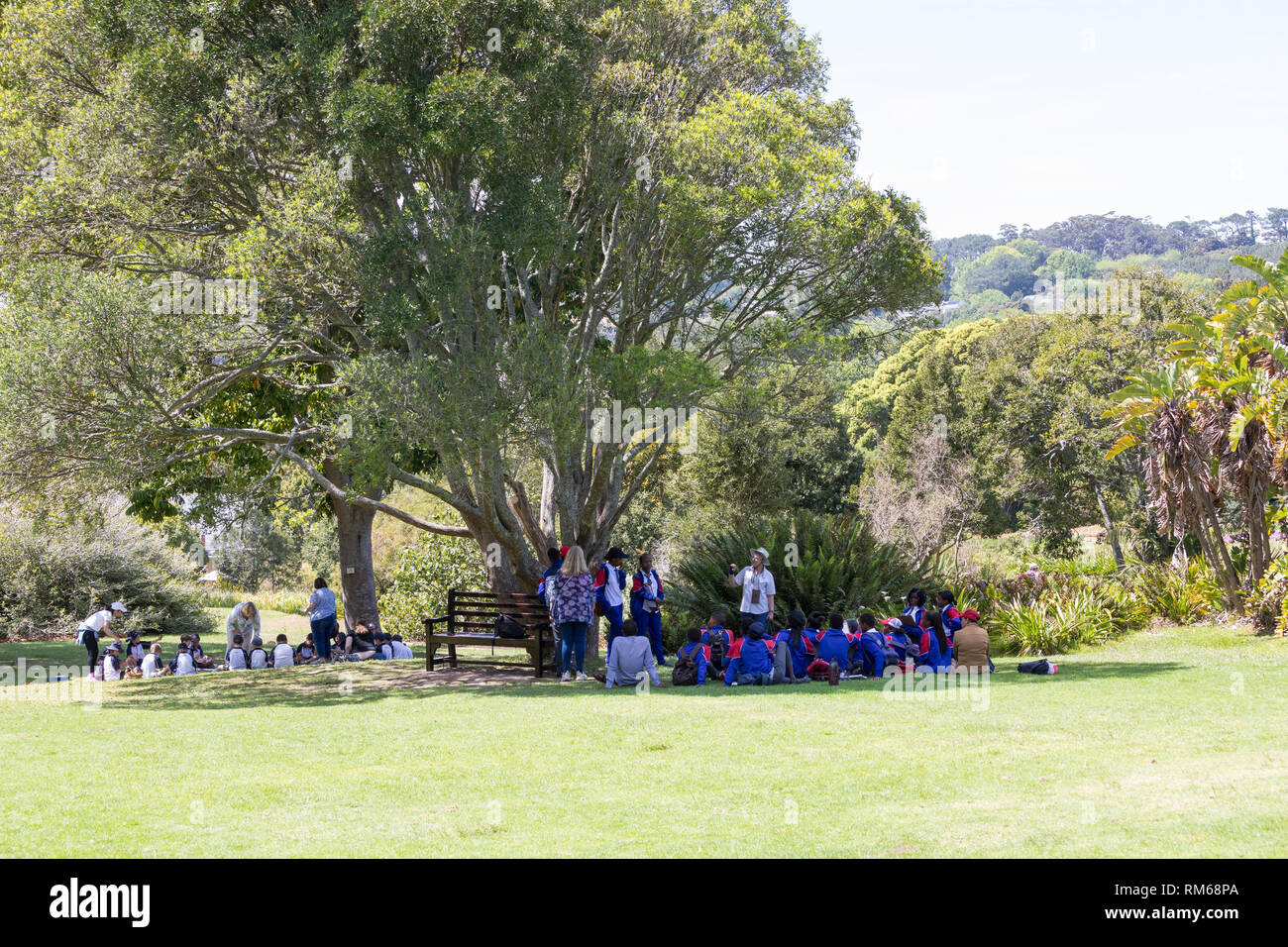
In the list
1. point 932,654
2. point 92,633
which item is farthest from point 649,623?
point 92,633

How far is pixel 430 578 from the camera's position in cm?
2627

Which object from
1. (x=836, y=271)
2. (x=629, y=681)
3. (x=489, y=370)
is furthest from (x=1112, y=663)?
(x=489, y=370)

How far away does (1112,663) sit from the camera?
1425cm

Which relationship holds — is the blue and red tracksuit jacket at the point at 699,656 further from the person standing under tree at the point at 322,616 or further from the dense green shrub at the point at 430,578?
the dense green shrub at the point at 430,578

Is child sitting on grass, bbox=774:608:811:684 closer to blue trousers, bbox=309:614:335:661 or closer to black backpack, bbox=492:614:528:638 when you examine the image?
black backpack, bbox=492:614:528:638

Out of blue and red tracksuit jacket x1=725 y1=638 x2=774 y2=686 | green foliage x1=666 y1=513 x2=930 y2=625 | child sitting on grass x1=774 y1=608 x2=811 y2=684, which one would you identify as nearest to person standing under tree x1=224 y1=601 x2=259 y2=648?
green foliage x1=666 y1=513 x2=930 y2=625

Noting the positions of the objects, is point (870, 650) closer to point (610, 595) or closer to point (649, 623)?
point (649, 623)

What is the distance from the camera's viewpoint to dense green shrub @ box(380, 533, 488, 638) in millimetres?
25734

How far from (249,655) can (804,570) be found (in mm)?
9341

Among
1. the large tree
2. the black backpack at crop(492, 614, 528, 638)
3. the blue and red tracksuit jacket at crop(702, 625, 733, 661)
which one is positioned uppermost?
the large tree

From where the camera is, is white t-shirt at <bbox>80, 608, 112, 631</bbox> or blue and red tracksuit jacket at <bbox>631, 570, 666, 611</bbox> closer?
blue and red tracksuit jacket at <bbox>631, 570, 666, 611</bbox>

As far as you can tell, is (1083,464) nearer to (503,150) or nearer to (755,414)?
(755,414)

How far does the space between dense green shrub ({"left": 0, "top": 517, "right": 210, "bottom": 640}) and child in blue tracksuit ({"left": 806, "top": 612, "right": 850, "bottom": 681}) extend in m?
20.3

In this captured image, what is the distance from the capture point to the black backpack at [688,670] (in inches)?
514
